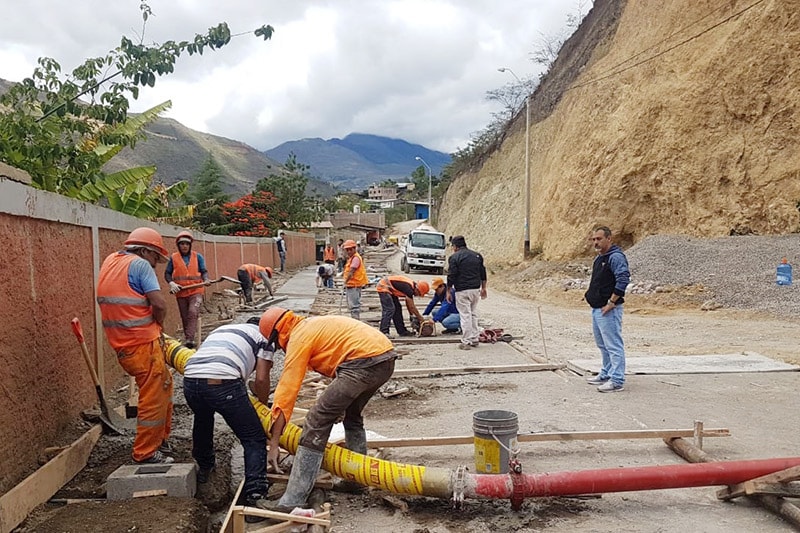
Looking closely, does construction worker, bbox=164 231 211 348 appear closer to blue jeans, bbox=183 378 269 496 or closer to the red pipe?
blue jeans, bbox=183 378 269 496

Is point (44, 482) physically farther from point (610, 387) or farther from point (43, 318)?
point (610, 387)

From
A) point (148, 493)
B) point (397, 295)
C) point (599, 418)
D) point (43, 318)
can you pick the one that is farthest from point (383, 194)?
point (148, 493)

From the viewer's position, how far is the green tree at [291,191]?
43.1 meters

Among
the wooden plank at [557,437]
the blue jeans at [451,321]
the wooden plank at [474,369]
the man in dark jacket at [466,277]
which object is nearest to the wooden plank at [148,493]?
the wooden plank at [557,437]

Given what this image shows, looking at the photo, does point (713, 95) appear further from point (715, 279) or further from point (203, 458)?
point (203, 458)

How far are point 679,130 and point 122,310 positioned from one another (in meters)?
20.9

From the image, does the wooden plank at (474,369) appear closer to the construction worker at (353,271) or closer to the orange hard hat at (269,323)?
the construction worker at (353,271)

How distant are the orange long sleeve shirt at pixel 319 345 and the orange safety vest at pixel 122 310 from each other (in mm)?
1361

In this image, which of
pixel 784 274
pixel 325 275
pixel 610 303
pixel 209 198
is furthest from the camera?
pixel 209 198

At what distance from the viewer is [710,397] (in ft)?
22.8

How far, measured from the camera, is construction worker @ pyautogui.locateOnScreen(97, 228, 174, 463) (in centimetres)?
479

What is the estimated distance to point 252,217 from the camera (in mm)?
35156

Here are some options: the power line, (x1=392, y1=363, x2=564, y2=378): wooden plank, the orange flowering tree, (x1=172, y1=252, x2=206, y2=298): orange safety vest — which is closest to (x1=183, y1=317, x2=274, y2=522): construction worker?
(x1=392, y1=363, x2=564, y2=378): wooden plank

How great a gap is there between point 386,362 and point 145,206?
937 centimetres
